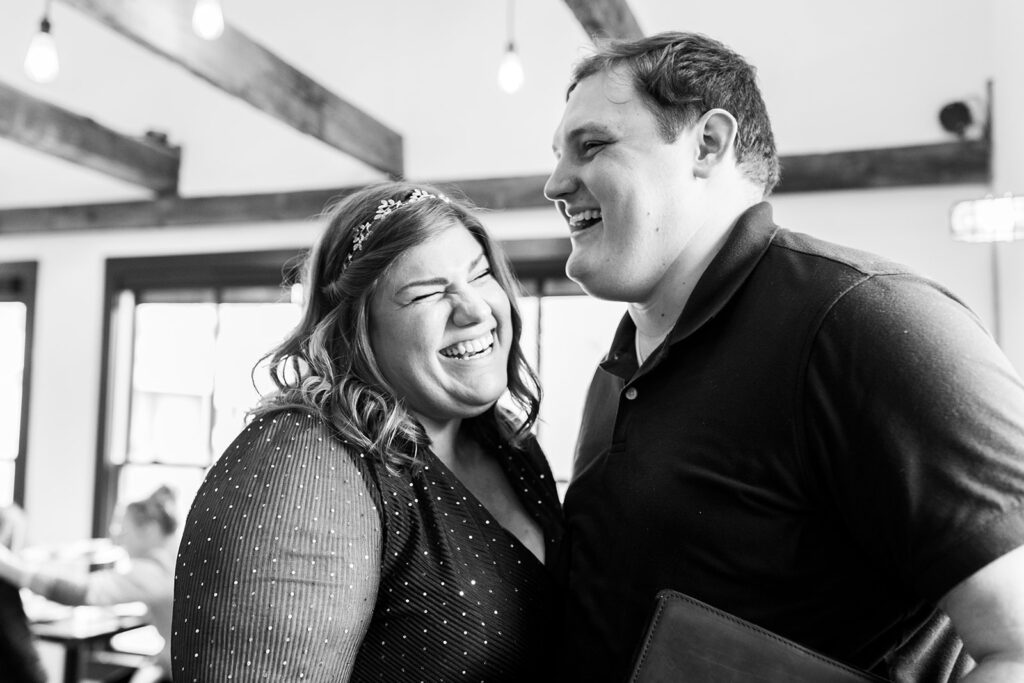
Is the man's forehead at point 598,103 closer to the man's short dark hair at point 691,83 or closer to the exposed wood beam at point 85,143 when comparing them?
the man's short dark hair at point 691,83

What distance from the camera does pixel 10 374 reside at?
6.54 m

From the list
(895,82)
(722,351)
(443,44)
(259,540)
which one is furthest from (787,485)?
(443,44)

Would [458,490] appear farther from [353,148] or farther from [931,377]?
[353,148]

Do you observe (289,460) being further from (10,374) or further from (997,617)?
(10,374)

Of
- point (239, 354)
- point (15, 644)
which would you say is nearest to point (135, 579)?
point (15, 644)

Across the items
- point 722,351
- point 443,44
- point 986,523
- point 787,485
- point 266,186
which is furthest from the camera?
point 266,186

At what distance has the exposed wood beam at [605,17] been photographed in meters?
3.55

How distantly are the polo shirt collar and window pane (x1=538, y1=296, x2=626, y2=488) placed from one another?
3.69 meters

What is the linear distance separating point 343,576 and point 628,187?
72 centimetres

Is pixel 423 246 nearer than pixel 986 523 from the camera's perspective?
No

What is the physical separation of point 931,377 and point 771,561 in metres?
0.32

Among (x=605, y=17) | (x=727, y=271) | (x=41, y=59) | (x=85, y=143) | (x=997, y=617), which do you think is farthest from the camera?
(x=85, y=143)

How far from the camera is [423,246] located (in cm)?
151

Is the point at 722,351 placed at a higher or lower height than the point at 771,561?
higher
